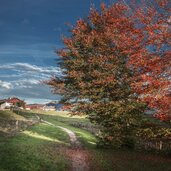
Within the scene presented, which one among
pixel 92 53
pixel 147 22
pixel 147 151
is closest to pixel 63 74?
pixel 92 53

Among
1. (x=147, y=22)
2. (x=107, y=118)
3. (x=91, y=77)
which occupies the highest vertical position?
(x=147, y=22)

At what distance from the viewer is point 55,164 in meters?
21.6

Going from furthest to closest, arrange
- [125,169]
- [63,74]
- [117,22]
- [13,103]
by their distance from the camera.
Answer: [13,103] → [63,74] → [117,22] → [125,169]

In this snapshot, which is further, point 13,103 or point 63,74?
point 13,103

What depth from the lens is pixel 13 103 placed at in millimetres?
114438

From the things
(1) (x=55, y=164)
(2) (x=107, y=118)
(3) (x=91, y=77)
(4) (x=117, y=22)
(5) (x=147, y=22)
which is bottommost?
(1) (x=55, y=164)

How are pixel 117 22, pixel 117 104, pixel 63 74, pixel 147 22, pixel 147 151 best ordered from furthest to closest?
pixel 63 74
pixel 147 151
pixel 117 22
pixel 117 104
pixel 147 22

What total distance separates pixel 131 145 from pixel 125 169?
33.3 feet

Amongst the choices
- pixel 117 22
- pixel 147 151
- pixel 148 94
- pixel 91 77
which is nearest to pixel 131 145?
pixel 147 151

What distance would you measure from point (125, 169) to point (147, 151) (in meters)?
12.9

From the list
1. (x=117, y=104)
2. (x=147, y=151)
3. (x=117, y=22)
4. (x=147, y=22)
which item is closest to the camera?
(x=147, y=22)

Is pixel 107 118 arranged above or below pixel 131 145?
above

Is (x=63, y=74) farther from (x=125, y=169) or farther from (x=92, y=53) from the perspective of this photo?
(x=125, y=169)

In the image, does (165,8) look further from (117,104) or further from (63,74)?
(63,74)
